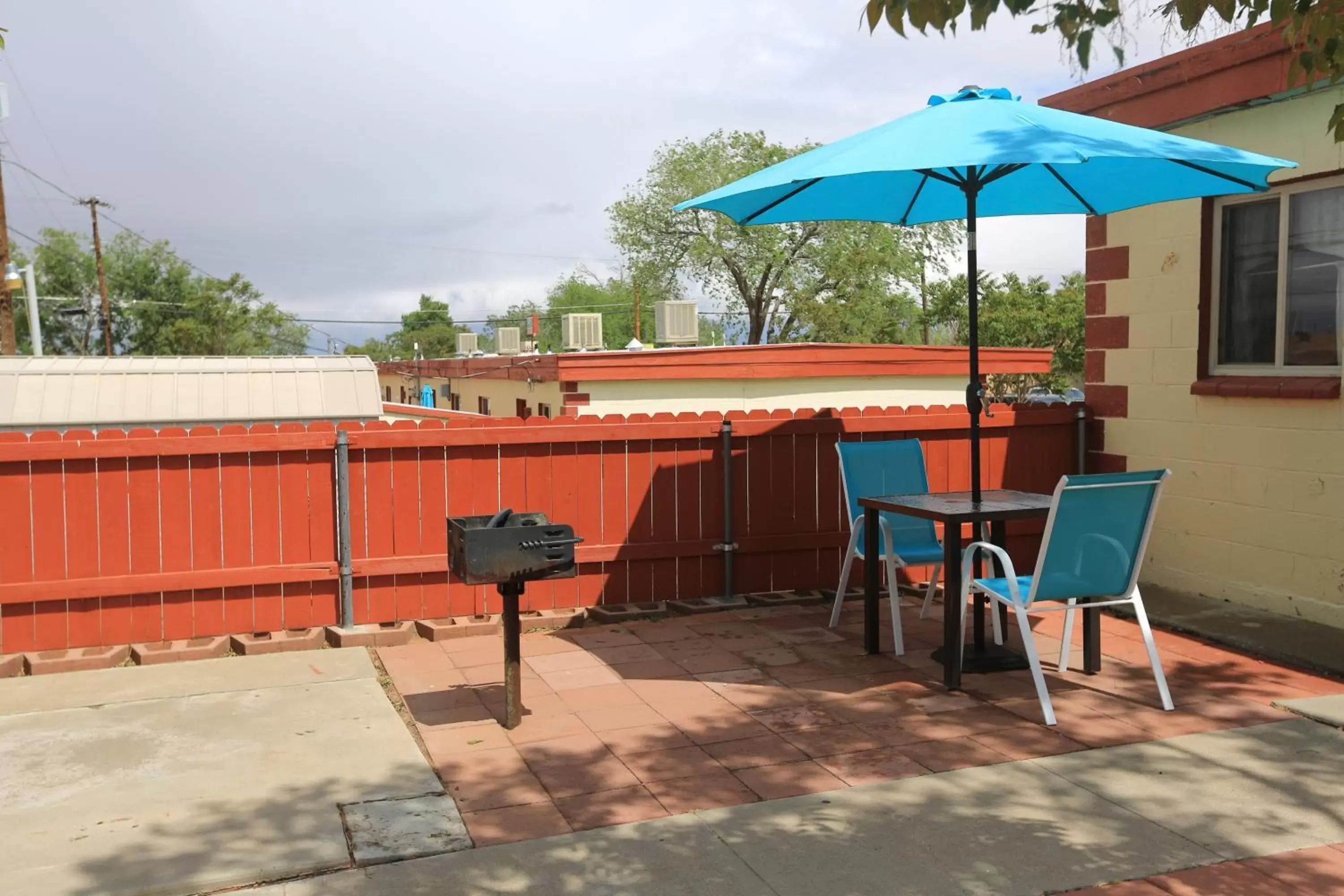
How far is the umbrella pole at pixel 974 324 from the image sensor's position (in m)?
5.72

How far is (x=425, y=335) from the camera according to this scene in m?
104

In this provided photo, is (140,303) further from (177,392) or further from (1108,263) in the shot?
(1108,263)

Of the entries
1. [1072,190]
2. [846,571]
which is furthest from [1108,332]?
[846,571]

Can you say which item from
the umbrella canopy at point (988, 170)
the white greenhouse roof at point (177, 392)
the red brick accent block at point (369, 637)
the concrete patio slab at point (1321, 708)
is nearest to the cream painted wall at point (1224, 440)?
the umbrella canopy at point (988, 170)

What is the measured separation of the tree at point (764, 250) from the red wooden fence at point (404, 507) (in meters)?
36.4

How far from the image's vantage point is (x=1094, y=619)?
5.67 meters

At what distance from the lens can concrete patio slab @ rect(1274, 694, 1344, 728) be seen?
4.86 meters

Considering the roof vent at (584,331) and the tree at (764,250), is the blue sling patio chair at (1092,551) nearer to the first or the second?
the roof vent at (584,331)

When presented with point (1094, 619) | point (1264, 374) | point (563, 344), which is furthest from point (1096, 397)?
point (563, 344)

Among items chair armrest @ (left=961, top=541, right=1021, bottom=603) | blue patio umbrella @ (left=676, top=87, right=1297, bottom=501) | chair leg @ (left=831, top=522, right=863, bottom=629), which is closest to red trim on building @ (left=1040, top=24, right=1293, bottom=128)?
blue patio umbrella @ (left=676, top=87, right=1297, bottom=501)

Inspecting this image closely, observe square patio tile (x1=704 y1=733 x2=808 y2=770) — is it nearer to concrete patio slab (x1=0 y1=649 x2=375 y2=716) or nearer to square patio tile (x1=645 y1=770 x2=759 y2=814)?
square patio tile (x1=645 y1=770 x2=759 y2=814)

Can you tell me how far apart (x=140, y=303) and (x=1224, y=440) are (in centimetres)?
6263

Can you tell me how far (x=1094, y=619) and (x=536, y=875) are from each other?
11.1 feet

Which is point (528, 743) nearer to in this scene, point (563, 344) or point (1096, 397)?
point (1096, 397)
